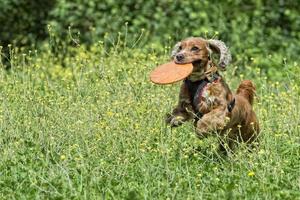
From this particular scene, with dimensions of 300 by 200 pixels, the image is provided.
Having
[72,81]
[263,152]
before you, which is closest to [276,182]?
[263,152]

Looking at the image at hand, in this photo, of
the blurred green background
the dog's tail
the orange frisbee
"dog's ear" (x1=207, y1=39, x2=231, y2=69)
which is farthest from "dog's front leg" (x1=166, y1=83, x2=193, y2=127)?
the blurred green background

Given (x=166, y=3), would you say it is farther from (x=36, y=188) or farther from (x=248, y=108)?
(x=36, y=188)

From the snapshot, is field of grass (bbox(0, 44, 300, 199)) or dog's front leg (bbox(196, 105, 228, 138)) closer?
field of grass (bbox(0, 44, 300, 199))

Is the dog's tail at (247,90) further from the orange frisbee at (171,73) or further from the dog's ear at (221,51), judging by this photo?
the orange frisbee at (171,73)

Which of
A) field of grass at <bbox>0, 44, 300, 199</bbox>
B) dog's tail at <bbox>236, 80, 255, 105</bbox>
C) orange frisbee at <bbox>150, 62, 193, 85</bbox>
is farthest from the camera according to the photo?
dog's tail at <bbox>236, 80, 255, 105</bbox>

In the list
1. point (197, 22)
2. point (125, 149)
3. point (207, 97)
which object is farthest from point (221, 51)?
point (197, 22)

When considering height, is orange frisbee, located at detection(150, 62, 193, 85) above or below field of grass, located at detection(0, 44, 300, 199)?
above

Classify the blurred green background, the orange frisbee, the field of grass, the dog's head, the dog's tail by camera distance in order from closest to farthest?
the field of grass, the orange frisbee, the dog's head, the dog's tail, the blurred green background

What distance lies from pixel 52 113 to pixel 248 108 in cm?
161

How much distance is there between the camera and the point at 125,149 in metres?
7.46

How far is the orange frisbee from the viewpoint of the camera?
7.09m

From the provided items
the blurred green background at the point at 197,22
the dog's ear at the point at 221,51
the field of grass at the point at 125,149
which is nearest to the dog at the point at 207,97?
the dog's ear at the point at 221,51

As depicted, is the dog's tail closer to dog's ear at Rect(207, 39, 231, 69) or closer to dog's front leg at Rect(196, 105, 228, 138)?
dog's ear at Rect(207, 39, 231, 69)

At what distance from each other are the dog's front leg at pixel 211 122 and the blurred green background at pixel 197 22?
193 inches
